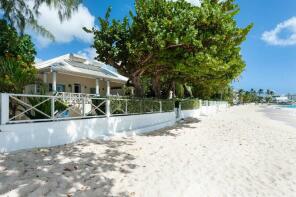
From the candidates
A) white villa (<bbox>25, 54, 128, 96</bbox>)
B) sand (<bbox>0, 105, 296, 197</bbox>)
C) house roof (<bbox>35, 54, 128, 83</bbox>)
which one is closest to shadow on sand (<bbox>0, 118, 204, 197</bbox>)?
sand (<bbox>0, 105, 296, 197</bbox>)

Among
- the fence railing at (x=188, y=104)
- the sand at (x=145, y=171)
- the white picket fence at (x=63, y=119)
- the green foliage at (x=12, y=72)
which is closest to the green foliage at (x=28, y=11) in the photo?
the green foliage at (x=12, y=72)

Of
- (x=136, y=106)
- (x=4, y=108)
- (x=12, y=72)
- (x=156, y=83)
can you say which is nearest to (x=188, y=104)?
(x=156, y=83)

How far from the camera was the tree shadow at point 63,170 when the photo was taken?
505 cm

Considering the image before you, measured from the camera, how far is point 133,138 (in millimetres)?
11852

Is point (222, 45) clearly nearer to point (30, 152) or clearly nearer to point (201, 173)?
point (201, 173)

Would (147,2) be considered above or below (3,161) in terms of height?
above

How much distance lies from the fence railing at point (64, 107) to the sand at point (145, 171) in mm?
1327

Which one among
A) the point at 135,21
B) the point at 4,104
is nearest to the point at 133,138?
the point at 4,104

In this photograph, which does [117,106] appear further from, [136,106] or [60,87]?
[60,87]

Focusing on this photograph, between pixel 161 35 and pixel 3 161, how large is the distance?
31.9 ft

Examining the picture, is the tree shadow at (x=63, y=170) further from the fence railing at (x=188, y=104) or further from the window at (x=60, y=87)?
the fence railing at (x=188, y=104)

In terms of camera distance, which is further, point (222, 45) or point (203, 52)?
point (222, 45)

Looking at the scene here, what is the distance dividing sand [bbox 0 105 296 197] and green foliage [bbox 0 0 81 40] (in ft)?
17.1

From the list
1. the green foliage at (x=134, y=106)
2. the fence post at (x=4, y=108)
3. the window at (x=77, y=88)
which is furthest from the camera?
the window at (x=77, y=88)
